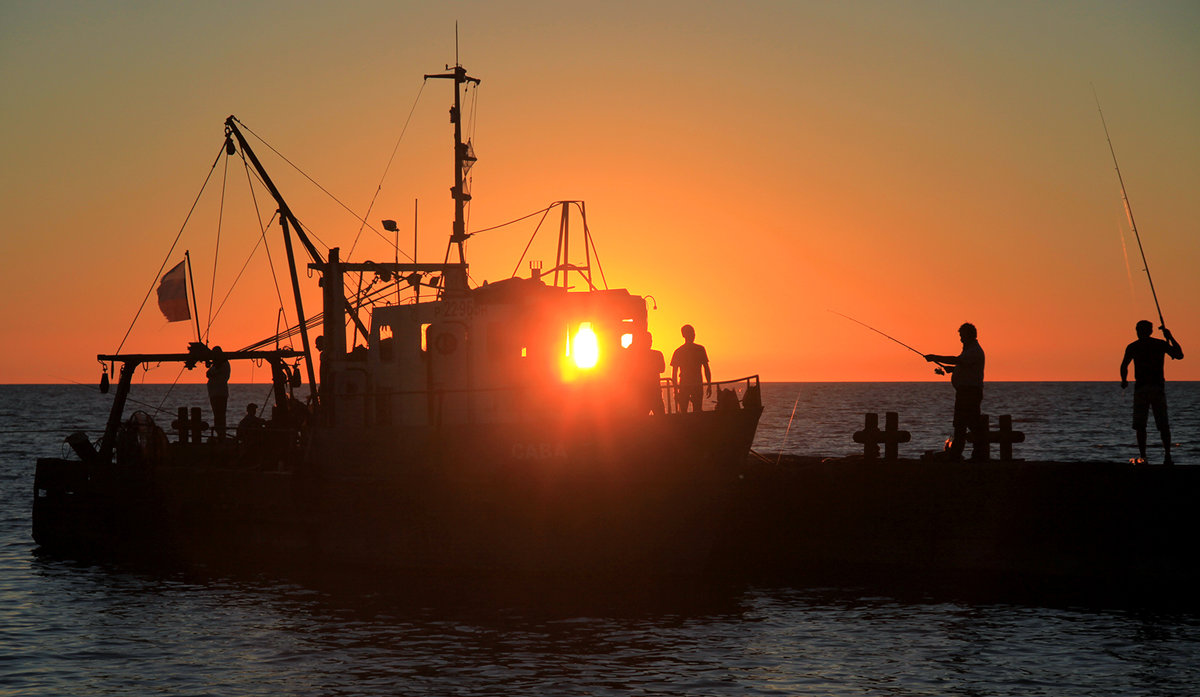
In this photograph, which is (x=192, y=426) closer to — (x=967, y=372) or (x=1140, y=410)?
(x=967, y=372)

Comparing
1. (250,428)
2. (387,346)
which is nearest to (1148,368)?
(387,346)

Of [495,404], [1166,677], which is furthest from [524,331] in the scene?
[1166,677]

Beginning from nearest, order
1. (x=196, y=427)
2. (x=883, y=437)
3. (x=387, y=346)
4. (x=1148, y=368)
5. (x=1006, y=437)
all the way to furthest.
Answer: (x=1148, y=368)
(x=1006, y=437)
(x=883, y=437)
(x=387, y=346)
(x=196, y=427)

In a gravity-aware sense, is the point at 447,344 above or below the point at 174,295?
below

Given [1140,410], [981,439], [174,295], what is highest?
[174,295]

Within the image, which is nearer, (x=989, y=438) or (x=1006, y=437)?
(x=989, y=438)

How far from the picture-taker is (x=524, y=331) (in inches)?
878

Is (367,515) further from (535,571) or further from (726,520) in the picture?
(726,520)

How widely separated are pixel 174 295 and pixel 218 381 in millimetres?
2156

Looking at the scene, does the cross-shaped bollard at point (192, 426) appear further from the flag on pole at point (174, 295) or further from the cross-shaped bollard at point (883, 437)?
the cross-shaped bollard at point (883, 437)

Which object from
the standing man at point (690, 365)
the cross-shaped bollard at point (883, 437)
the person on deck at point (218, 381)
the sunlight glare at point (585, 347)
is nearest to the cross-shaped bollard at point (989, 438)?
the cross-shaped bollard at point (883, 437)

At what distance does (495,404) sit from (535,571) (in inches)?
127

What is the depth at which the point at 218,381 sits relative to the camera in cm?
2691

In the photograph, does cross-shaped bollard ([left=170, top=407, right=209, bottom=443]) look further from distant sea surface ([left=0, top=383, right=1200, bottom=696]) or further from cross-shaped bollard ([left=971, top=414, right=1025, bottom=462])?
cross-shaped bollard ([left=971, top=414, right=1025, bottom=462])
